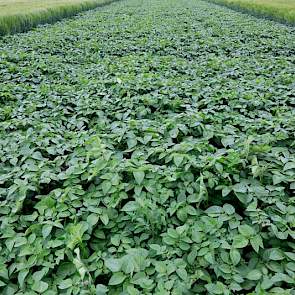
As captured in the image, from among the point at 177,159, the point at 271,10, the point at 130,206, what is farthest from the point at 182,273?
the point at 271,10

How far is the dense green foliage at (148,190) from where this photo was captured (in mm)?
1597

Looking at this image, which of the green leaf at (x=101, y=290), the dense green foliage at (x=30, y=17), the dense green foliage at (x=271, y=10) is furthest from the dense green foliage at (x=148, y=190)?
the dense green foliage at (x=271, y=10)

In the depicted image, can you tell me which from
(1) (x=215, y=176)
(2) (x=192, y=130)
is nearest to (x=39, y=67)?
(2) (x=192, y=130)

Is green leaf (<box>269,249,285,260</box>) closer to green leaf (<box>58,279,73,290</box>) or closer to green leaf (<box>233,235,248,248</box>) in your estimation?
green leaf (<box>233,235,248,248</box>)

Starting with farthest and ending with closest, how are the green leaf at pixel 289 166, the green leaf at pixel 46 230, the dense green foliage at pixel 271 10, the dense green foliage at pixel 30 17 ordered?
the dense green foliage at pixel 271 10
the dense green foliage at pixel 30 17
the green leaf at pixel 289 166
the green leaf at pixel 46 230

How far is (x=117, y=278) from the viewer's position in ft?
5.05

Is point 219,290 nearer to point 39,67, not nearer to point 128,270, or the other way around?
point 128,270

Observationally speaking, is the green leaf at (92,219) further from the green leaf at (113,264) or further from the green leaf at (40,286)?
the green leaf at (40,286)

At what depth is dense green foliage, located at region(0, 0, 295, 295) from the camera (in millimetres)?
1597

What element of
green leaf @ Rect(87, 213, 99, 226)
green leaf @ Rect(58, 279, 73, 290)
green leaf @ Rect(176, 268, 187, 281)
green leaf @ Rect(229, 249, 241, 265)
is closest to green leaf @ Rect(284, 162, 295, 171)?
green leaf @ Rect(229, 249, 241, 265)

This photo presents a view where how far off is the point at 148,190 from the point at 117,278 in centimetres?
56

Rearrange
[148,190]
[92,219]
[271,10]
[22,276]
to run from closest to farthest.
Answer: [22,276] < [92,219] < [148,190] < [271,10]

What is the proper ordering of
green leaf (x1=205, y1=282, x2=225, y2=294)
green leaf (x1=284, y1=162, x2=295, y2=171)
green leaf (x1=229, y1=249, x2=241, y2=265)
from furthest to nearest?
green leaf (x1=284, y1=162, x2=295, y2=171) < green leaf (x1=229, y1=249, x2=241, y2=265) < green leaf (x1=205, y1=282, x2=225, y2=294)

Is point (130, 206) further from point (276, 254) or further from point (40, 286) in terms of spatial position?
point (276, 254)
